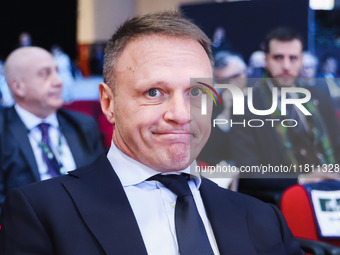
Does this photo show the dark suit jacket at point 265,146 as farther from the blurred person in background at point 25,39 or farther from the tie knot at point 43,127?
the blurred person in background at point 25,39

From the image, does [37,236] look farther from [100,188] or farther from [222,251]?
[222,251]

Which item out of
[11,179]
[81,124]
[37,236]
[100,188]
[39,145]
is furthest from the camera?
[81,124]

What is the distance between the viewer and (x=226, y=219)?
1.16 m

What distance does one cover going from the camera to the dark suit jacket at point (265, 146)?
221cm

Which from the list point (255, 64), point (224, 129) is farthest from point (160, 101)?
point (255, 64)

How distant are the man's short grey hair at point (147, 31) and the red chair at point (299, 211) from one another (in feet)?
3.22

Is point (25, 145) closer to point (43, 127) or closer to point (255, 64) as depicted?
point (43, 127)

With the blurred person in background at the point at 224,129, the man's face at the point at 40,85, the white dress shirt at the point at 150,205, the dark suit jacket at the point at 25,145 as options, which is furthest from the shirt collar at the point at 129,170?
the man's face at the point at 40,85

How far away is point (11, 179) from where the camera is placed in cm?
237

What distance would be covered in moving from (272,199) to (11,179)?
1435 millimetres

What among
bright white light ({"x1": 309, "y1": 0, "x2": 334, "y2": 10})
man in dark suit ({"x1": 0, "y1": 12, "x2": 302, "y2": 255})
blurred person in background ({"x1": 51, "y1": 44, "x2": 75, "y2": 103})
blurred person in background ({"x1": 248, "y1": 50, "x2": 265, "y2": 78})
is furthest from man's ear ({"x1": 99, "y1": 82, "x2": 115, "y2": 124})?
blurred person in background ({"x1": 51, "y1": 44, "x2": 75, "y2": 103})

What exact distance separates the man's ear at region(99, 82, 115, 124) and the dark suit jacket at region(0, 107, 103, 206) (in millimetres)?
1398

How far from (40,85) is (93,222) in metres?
2.04

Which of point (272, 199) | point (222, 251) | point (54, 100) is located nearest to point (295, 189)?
point (272, 199)
